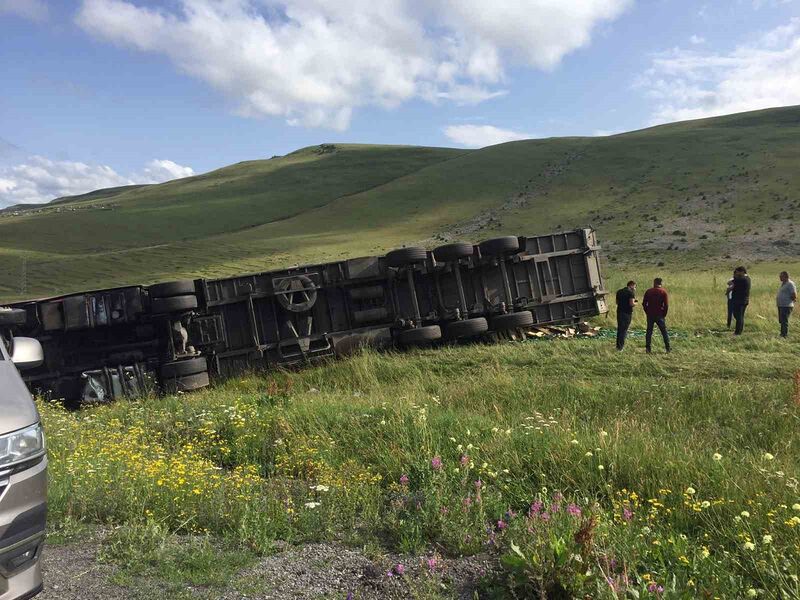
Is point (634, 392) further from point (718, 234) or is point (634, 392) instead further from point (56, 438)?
point (718, 234)

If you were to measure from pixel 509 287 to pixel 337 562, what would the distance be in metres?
9.81

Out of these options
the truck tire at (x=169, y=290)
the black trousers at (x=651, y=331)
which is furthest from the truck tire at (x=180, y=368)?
the black trousers at (x=651, y=331)

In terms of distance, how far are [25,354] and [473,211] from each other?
60.3 meters

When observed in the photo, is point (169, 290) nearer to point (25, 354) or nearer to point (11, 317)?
point (11, 317)

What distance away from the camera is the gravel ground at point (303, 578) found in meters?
3.20

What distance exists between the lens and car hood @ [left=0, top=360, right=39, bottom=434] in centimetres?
297

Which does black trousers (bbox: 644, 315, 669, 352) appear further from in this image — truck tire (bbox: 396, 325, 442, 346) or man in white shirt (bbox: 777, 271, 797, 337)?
truck tire (bbox: 396, 325, 442, 346)

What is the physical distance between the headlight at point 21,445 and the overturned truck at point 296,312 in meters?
7.42

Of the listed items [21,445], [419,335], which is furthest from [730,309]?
[21,445]

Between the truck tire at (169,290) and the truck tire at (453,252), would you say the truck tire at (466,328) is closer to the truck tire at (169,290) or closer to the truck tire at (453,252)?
the truck tire at (453,252)

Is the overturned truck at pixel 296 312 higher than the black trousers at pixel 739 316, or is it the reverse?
the overturned truck at pixel 296 312

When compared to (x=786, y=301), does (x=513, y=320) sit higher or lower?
higher

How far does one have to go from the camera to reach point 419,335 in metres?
11.7

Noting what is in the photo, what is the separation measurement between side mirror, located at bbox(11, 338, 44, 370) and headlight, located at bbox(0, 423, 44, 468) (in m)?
0.79
